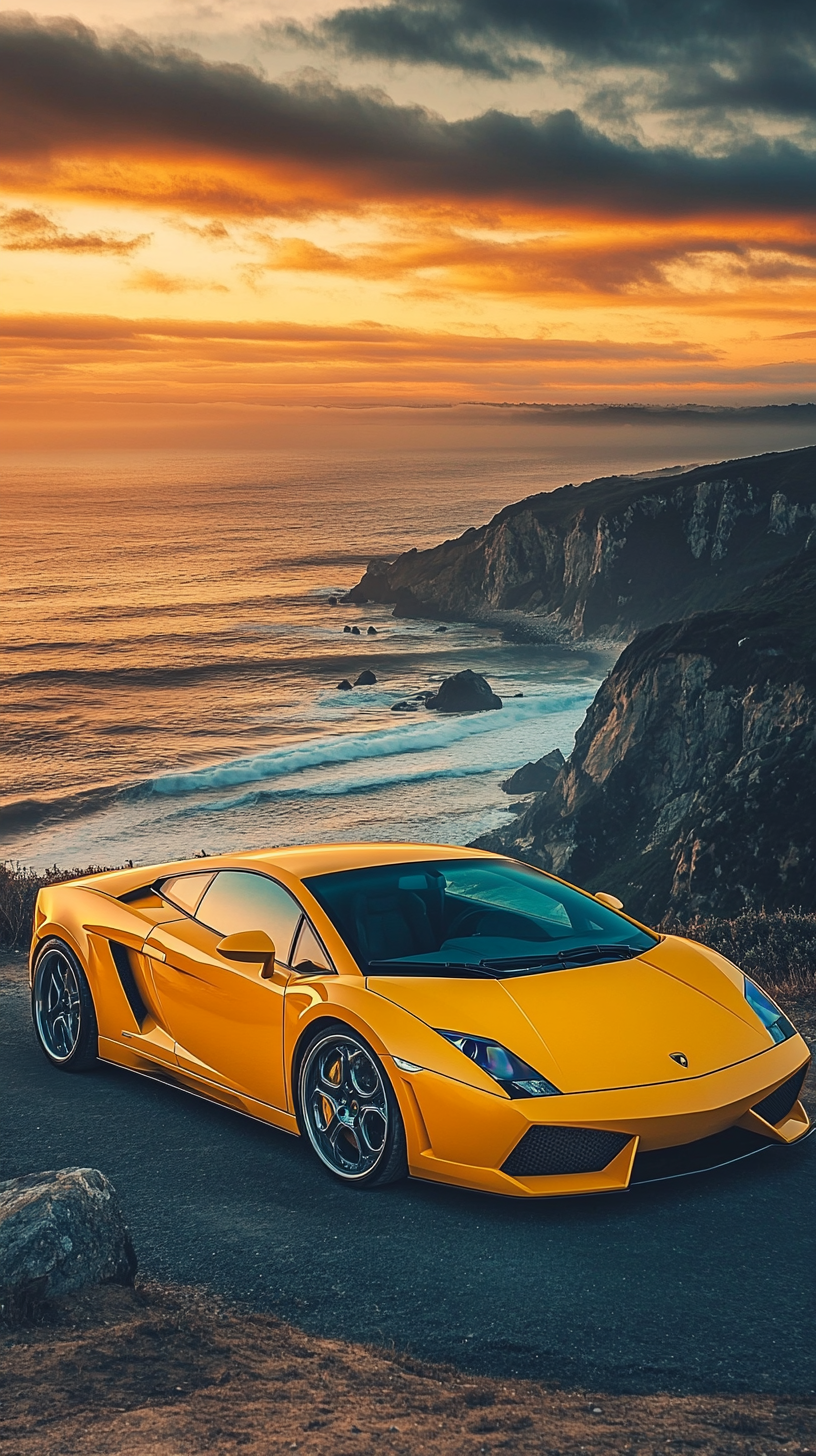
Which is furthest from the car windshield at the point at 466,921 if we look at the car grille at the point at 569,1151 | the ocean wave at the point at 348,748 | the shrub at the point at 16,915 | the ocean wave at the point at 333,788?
the ocean wave at the point at 348,748

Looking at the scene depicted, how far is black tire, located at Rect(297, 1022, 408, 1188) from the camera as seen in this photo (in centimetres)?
523

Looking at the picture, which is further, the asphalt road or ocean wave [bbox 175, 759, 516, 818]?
ocean wave [bbox 175, 759, 516, 818]

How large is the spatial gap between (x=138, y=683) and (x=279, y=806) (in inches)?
999

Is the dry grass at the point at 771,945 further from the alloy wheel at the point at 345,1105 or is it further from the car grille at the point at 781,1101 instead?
the alloy wheel at the point at 345,1105

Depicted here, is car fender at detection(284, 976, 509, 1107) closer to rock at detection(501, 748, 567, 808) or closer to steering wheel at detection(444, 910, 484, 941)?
steering wheel at detection(444, 910, 484, 941)

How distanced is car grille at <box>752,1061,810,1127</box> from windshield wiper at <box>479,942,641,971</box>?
92 centimetres

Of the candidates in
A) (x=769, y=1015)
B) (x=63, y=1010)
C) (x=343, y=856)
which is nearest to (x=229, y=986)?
(x=343, y=856)

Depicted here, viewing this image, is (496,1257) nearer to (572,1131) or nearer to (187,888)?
(572,1131)

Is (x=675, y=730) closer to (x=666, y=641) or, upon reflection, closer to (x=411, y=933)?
(x=666, y=641)

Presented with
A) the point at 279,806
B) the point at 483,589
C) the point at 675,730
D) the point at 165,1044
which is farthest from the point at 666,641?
the point at 483,589

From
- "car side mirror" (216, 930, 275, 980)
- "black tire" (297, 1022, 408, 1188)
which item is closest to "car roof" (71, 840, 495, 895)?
"car side mirror" (216, 930, 275, 980)

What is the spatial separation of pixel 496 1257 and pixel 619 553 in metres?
81.2

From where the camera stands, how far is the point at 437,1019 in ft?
17.1

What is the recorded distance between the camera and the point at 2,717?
5494 centimetres
